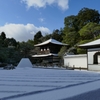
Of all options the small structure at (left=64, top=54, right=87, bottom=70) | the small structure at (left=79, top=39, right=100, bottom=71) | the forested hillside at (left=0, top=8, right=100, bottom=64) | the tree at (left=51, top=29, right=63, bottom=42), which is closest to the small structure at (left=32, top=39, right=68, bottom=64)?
the forested hillside at (left=0, top=8, right=100, bottom=64)

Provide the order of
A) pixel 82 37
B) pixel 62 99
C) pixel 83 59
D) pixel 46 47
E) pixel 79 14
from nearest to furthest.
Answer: pixel 62 99, pixel 83 59, pixel 82 37, pixel 46 47, pixel 79 14

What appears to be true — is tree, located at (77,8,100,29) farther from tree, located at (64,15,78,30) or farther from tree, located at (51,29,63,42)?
tree, located at (51,29,63,42)

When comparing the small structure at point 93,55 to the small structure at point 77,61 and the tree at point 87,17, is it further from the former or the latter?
the tree at point 87,17

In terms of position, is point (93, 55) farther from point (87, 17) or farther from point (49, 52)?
point (87, 17)

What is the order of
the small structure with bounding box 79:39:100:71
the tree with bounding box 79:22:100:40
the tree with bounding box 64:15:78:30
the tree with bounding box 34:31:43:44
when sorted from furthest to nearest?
1. the tree with bounding box 34:31:43:44
2. the tree with bounding box 64:15:78:30
3. the tree with bounding box 79:22:100:40
4. the small structure with bounding box 79:39:100:71

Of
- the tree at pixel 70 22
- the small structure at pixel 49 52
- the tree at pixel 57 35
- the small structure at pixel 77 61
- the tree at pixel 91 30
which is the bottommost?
the small structure at pixel 77 61

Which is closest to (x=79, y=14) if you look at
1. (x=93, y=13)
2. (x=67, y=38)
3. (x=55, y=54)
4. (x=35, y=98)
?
(x=93, y=13)

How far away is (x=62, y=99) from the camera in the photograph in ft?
13.6

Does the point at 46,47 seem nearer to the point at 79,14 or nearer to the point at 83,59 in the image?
the point at 79,14

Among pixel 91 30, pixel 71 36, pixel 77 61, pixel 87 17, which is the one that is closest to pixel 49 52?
pixel 71 36

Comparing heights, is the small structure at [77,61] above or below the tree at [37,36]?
below

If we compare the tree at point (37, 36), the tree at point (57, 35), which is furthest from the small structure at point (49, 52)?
the tree at point (37, 36)

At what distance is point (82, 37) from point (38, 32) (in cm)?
2586

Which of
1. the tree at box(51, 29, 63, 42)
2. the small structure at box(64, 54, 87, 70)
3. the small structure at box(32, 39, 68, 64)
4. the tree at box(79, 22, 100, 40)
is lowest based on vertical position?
the small structure at box(64, 54, 87, 70)
